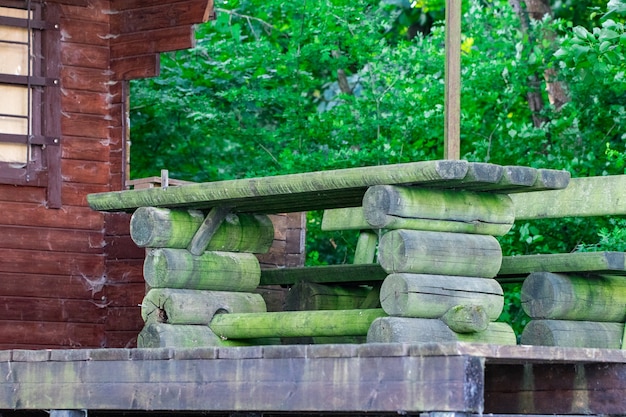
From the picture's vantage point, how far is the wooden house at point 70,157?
9.22 m

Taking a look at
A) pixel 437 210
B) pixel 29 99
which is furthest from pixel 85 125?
pixel 437 210

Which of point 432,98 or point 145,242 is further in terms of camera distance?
point 432,98

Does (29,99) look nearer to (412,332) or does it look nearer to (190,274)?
(190,274)

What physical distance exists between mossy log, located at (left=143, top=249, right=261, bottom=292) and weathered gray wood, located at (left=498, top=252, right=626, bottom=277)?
64.0 inches

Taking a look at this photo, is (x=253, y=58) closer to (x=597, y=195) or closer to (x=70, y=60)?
(x=70, y=60)

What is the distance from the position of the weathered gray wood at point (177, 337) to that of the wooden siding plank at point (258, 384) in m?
0.62

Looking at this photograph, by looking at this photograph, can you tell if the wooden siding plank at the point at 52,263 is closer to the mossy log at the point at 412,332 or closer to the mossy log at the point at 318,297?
the mossy log at the point at 318,297

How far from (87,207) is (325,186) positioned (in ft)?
11.9

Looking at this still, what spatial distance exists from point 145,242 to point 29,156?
2.28 m

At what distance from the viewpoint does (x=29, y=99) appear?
932 centimetres

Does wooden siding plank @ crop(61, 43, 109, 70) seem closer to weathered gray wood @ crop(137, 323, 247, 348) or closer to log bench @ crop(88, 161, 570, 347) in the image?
log bench @ crop(88, 161, 570, 347)

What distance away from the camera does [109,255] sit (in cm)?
965

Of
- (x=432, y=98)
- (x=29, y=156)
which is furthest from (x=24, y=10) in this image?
(x=432, y=98)

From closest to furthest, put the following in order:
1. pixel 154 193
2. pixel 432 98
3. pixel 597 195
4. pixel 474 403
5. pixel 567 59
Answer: pixel 474 403 → pixel 154 193 → pixel 597 195 → pixel 567 59 → pixel 432 98
